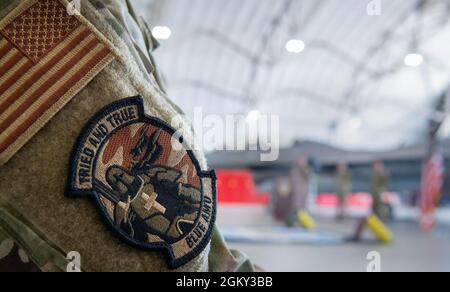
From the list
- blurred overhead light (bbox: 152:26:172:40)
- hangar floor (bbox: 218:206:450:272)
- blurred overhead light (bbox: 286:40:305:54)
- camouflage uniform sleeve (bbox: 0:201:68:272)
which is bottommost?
hangar floor (bbox: 218:206:450:272)

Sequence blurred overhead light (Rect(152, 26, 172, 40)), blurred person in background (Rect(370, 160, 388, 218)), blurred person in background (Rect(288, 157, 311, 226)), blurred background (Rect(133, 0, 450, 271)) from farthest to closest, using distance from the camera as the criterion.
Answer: blurred person in background (Rect(370, 160, 388, 218)) < blurred person in background (Rect(288, 157, 311, 226)) < blurred background (Rect(133, 0, 450, 271)) < blurred overhead light (Rect(152, 26, 172, 40))

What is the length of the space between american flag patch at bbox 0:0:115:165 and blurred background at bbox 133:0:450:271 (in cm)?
545

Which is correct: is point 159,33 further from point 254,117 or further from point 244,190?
point 244,190

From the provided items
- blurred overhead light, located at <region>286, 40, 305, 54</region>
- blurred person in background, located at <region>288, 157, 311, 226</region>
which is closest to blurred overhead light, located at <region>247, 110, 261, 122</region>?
blurred overhead light, located at <region>286, 40, 305, 54</region>

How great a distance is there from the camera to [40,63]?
52cm


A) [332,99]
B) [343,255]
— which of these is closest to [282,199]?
[343,255]

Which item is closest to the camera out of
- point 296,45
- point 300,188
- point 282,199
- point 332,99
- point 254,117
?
point 254,117

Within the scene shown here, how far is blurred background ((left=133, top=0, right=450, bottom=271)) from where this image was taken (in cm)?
904

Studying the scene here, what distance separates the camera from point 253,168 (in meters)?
13.2

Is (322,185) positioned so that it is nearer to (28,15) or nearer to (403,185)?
(403,185)

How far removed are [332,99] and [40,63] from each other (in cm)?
1720

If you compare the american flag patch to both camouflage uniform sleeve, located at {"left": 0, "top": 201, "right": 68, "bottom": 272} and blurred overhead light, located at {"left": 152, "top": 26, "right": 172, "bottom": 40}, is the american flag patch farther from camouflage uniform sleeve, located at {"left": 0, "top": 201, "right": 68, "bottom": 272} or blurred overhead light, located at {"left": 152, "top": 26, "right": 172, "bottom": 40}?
blurred overhead light, located at {"left": 152, "top": 26, "right": 172, "bottom": 40}

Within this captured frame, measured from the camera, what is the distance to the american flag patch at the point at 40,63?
1.68 ft
